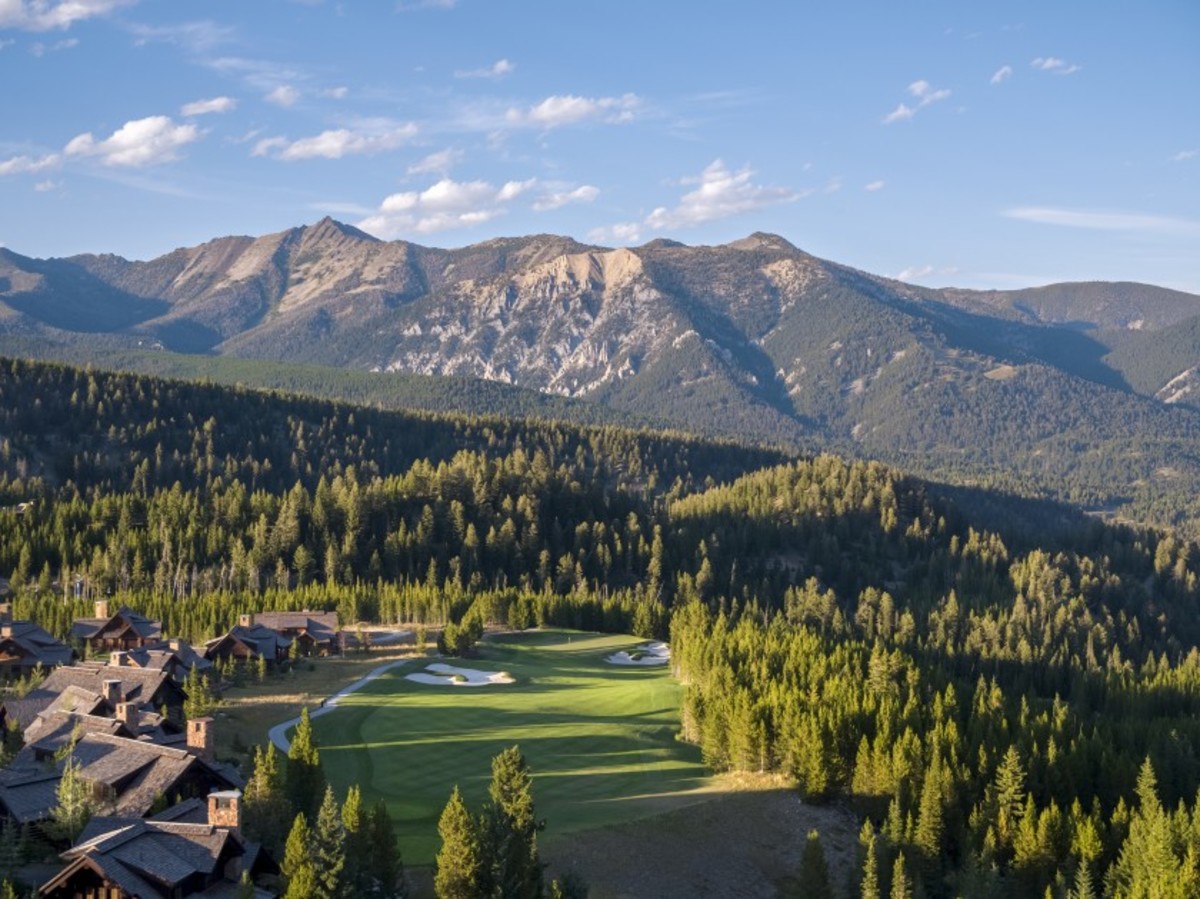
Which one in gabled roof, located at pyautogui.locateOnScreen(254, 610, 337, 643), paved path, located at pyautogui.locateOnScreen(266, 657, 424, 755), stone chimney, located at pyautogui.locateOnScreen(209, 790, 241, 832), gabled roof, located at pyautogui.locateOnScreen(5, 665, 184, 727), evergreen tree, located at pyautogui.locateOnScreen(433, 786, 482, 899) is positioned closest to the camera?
stone chimney, located at pyautogui.locateOnScreen(209, 790, 241, 832)

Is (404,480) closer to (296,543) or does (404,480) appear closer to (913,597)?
(296,543)

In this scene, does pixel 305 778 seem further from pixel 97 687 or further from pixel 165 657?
pixel 165 657

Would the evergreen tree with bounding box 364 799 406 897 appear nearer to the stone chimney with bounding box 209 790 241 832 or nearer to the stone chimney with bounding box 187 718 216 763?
the stone chimney with bounding box 209 790 241 832

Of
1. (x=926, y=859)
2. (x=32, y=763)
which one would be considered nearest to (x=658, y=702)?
(x=926, y=859)

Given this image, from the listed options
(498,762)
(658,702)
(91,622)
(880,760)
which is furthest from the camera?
(91,622)

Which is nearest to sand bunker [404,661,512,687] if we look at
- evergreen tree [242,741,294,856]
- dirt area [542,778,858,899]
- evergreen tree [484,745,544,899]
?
dirt area [542,778,858,899]

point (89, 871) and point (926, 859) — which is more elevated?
point (89, 871)
